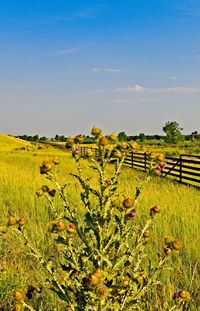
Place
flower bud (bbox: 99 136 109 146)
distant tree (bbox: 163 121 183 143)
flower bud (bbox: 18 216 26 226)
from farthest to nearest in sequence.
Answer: distant tree (bbox: 163 121 183 143) < flower bud (bbox: 18 216 26 226) < flower bud (bbox: 99 136 109 146)

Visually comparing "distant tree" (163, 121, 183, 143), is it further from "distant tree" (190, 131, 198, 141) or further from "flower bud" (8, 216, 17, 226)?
"flower bud" (8, 216, 17, 226)

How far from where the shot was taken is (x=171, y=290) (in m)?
4.11

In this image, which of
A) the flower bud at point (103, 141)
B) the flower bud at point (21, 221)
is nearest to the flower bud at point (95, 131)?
the flower bud at point (103, 141)

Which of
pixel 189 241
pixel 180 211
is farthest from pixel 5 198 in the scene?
pixel 189 241

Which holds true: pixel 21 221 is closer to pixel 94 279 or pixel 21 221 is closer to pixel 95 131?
pixel 95 131

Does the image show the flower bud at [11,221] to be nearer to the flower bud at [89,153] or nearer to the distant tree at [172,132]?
the flower bud at [89,153]

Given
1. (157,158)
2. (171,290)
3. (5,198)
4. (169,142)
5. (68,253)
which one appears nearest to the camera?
(157,158)

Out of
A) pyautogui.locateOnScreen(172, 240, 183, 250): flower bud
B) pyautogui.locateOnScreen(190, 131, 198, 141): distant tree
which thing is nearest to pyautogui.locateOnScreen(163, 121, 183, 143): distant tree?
pyautogui.locateOnScreen(190, 131, 198, 141): distant tree

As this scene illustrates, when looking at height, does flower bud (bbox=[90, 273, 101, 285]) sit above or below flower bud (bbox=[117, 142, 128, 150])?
below

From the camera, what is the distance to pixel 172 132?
113125mm

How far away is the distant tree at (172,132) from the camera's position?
11211 centimetres

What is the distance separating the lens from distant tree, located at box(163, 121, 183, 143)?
112m

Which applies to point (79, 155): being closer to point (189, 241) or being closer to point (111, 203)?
point (111, 203)

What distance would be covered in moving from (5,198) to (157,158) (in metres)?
9.10
